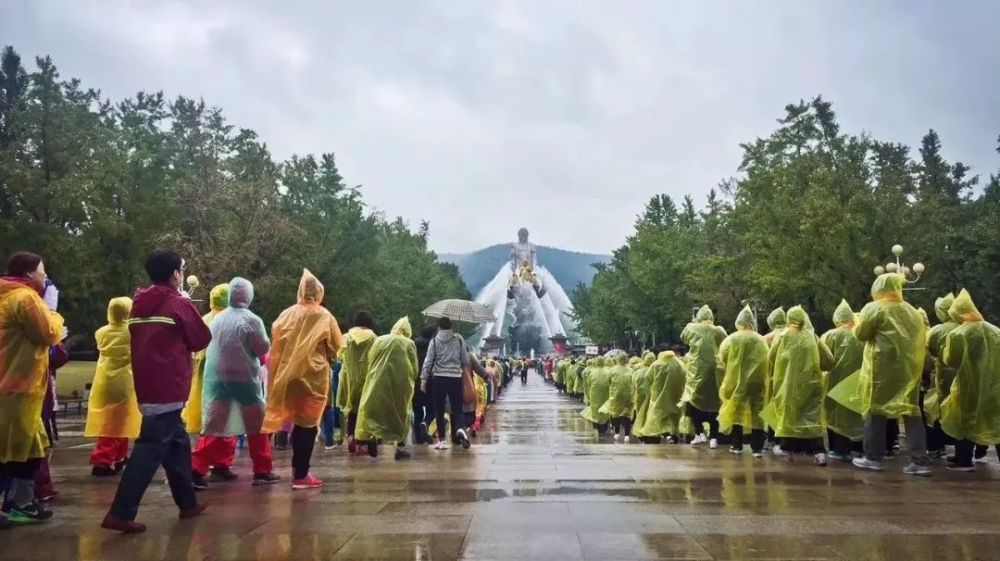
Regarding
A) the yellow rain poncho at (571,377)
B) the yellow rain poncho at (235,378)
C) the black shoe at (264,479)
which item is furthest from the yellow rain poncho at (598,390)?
the yellow rain poncho at (571,377)

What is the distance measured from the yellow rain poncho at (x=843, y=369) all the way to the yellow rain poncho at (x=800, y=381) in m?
0.17

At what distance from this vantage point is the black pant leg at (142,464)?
6125 millimetres

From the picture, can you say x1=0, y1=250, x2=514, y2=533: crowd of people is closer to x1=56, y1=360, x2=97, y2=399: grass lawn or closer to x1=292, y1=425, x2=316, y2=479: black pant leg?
x1=292, y1=425, x2=316, y2=479: black pant leg

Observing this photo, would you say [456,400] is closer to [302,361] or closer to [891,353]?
[302,361]

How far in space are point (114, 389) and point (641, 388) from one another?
1006 centimetres

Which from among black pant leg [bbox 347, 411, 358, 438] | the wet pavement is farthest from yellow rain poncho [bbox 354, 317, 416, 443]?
black pant leg [bbox 347, 411, 358, 438]

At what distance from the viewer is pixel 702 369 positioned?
14.2 meters

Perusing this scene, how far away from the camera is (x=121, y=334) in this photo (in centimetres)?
1019

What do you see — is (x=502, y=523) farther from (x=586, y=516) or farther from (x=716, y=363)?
(x=716, y=363)

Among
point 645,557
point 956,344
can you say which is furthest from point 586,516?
point 956,344

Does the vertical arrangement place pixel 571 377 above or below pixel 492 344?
below

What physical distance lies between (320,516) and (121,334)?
463 cm

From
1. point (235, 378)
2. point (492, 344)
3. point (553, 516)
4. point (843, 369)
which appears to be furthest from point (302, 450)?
point (492, 344)

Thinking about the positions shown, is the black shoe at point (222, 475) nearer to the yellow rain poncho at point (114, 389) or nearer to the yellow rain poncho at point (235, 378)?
the yellow rain poncho at point (235, 378)
